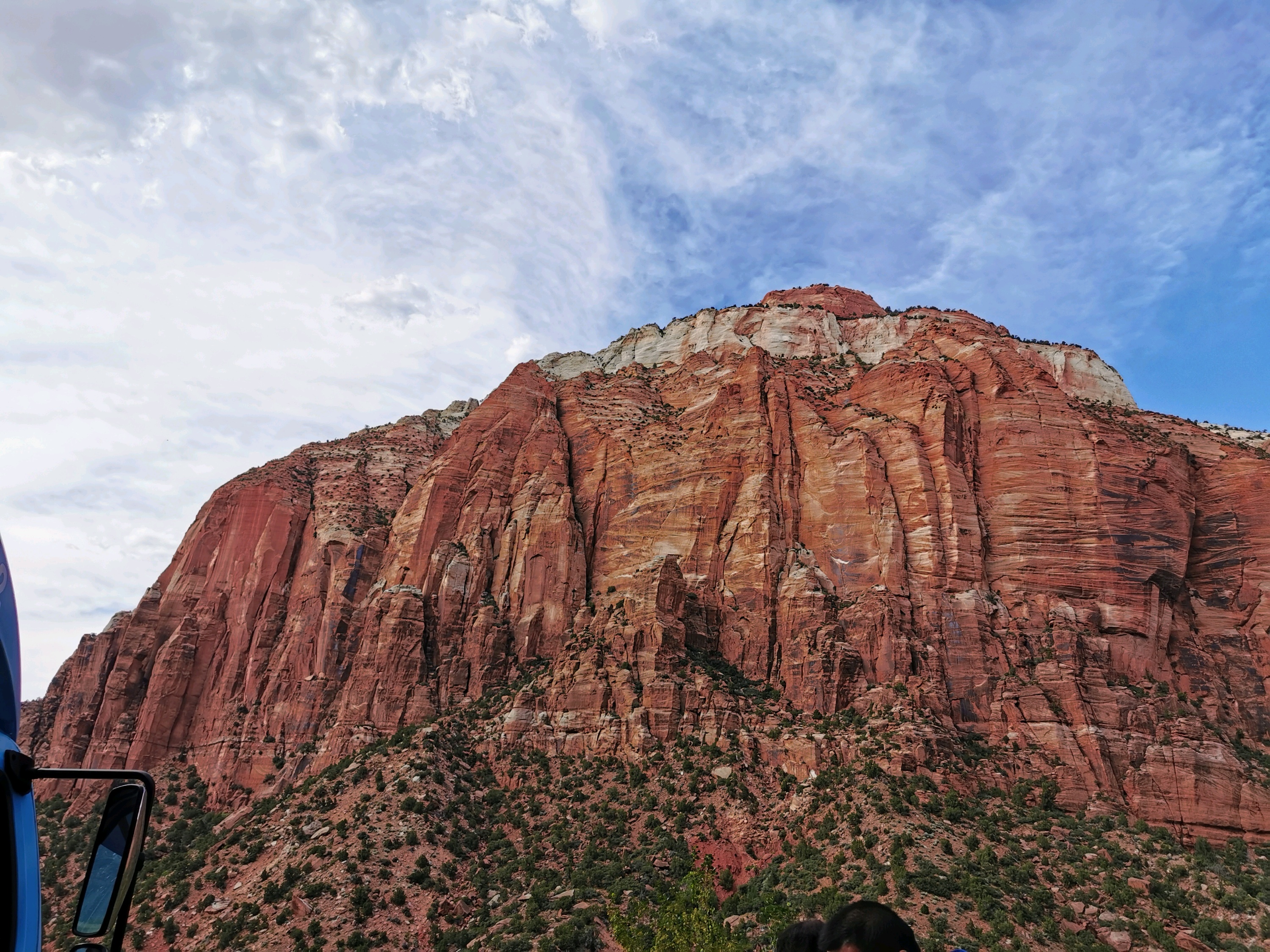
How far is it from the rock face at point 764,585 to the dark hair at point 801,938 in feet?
149

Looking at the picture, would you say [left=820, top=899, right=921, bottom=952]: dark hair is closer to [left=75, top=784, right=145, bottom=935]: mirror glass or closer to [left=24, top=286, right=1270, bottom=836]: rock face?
[left=75, top=784, right=145, bottom=935]: mirror glass

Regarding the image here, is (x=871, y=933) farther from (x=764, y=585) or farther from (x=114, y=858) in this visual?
(x=764, y=585)

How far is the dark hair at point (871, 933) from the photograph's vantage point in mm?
4059

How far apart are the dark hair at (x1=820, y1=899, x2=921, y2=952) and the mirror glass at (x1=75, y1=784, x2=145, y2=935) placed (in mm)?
4066

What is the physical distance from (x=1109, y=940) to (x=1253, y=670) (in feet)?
97.9

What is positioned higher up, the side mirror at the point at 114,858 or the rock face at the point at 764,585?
the rock face at the point at 764,585

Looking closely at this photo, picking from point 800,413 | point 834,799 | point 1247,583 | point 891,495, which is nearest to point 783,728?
point 834,799

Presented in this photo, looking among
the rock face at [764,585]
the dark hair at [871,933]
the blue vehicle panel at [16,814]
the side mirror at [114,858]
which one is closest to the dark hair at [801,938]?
the dark hair at [871,933]

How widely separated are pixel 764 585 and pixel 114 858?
191 feet

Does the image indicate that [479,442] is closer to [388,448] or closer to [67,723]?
[388,448]

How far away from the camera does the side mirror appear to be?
4.80 m

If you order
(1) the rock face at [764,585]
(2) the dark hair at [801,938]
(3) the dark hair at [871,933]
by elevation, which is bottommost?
(2) the dark hair at [801,938]

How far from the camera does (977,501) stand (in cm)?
6091

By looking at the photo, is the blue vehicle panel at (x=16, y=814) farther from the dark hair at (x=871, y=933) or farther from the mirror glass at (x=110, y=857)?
the dark hair at (x=871, y=933)
